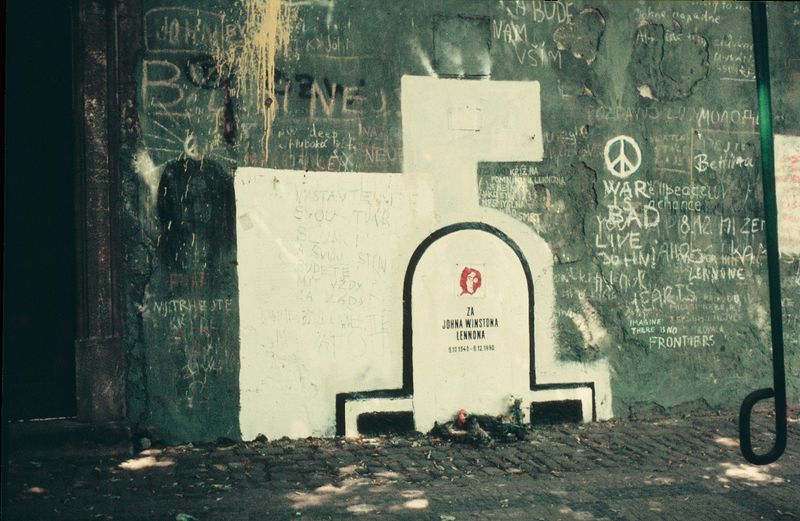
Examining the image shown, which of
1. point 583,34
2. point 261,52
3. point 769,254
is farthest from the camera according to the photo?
point 583,34

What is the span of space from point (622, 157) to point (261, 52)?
3.28 metres

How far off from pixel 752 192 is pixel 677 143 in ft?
2.95

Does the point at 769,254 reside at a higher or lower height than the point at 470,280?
higher

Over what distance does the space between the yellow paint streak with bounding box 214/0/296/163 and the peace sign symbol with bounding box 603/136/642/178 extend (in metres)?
2.97

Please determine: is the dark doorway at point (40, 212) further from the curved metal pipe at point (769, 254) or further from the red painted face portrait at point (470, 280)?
the curved metal pipe at point (769, 254)

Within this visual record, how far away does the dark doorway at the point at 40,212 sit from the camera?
5.38m

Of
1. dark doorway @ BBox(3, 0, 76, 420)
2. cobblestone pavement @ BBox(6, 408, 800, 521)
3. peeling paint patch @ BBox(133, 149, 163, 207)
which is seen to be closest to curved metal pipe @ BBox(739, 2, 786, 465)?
cobblestone pavement @ BBox(6, 408, 800, 521)

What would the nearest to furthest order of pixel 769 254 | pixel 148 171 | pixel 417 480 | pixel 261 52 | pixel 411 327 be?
pixel 769 254 → pixel 417 480 → pixel 148 171 → pixel 261 52 → pixel 411 327

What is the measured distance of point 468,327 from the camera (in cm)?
616

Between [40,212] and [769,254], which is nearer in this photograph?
[769,254]

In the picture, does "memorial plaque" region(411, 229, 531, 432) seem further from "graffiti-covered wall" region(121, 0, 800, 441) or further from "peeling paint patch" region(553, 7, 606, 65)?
"peeling paint patch" region(553, 7, 606, 65)

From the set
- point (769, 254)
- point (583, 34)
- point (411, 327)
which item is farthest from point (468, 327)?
point (769, 254)

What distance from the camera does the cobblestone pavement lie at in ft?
14.1

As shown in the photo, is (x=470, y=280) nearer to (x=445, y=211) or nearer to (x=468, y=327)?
(x=468, y=327)
